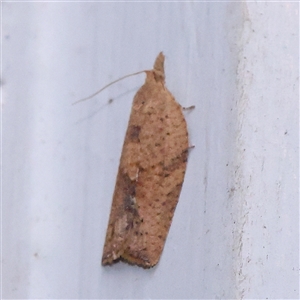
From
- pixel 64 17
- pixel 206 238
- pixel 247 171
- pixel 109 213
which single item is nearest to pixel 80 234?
pixel 109 213

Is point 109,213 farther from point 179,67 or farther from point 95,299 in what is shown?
point 179,67

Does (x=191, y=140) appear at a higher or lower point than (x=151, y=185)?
higher

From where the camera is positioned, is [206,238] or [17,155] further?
[17,155]

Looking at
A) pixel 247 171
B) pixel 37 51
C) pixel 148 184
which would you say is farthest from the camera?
pixel 37 51
